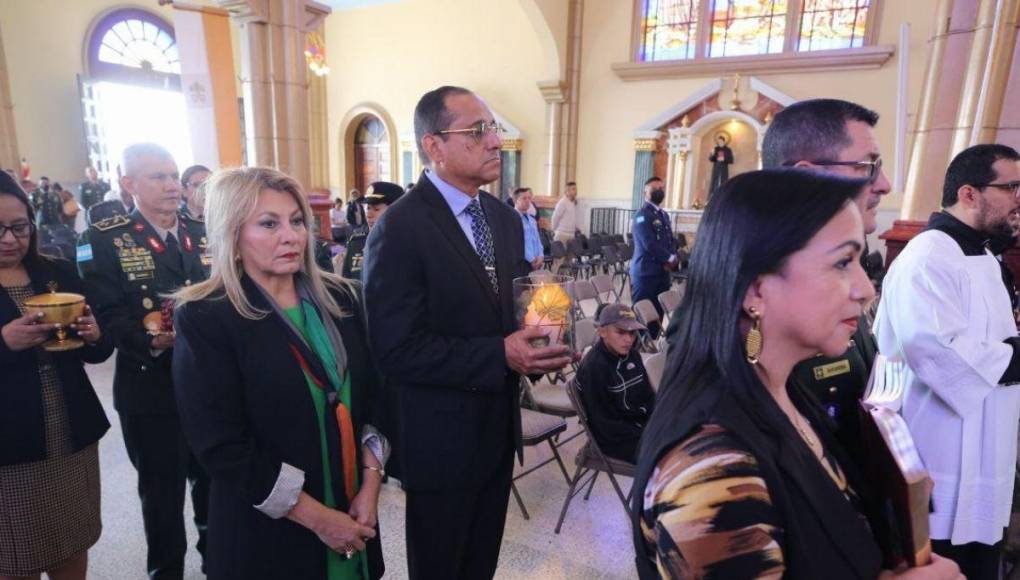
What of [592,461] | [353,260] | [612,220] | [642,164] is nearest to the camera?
[592,461]

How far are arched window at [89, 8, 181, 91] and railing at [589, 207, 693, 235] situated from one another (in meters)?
11.2

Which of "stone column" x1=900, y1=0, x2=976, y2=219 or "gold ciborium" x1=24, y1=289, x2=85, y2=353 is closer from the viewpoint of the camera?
"gold ciborium" x1=24, y1=289, x2=85, y2=353

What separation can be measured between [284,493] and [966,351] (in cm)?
207

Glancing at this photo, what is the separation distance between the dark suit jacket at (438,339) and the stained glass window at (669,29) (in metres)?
11.8

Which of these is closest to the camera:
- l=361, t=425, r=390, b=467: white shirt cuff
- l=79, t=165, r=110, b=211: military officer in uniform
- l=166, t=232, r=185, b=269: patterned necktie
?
l=361, t=425, r=390, b=467: white shirt cuff

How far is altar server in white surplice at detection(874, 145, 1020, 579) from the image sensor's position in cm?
171

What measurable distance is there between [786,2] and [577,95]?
450cm

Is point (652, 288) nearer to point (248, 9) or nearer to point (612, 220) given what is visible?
point (248, 9)

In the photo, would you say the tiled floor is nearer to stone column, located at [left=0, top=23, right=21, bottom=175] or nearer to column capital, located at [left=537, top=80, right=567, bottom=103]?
stone column, located at [left=0, top=23, right=21, bottom=175]

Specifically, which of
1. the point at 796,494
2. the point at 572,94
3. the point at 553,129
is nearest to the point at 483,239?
the point at 796,494

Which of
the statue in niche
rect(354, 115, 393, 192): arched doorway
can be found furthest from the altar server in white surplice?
rect(354, 115, 393, 192): arched doorway

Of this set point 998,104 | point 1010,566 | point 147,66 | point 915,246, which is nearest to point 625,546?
A: point 1010,566

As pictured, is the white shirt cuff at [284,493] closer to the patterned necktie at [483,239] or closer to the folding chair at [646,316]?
the patterned necktie at [483,239]

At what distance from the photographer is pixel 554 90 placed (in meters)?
12.1
